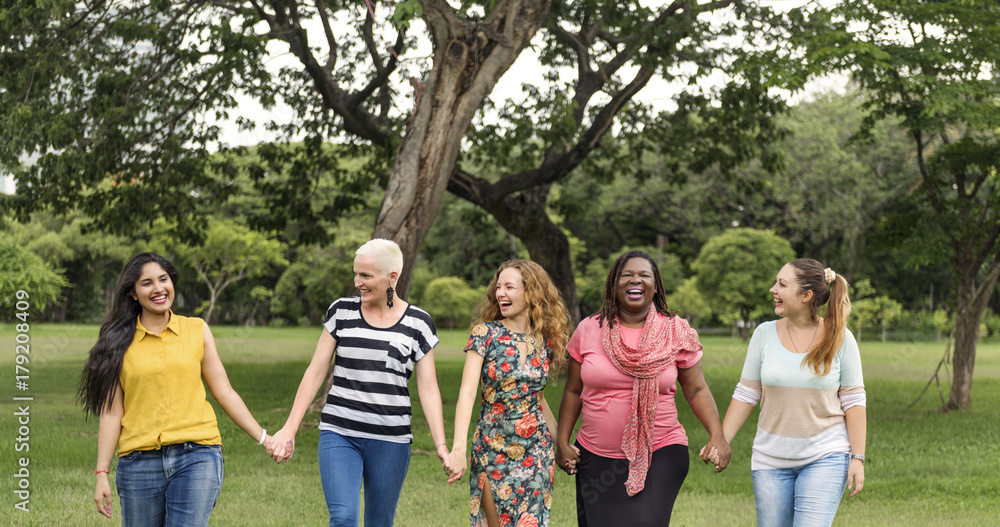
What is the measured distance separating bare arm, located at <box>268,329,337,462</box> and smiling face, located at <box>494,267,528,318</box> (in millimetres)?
861

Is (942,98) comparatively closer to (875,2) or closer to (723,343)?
(875,2)

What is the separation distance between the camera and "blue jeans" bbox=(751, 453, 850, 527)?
13.2 ft

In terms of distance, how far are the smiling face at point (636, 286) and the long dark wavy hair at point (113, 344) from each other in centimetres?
214

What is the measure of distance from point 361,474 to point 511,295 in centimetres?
114

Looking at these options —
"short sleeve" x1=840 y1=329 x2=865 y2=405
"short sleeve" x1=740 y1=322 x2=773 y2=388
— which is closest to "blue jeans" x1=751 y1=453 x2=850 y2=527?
"short sleeve" x1=840 y1=329 x2=865 y2=405

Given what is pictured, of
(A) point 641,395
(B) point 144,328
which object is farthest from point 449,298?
(B) point 144,328

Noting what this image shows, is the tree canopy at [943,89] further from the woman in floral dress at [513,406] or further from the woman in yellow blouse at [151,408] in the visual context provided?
the woman in yellow blouse at [151,408]

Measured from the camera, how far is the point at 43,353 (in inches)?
1017

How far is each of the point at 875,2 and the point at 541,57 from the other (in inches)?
292

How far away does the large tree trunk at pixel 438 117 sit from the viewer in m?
10.2

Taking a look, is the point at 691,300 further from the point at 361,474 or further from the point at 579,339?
the point at 361,474

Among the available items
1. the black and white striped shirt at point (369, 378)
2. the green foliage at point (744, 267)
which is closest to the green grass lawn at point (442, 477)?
the black and white striped shirt at point (369, 378)

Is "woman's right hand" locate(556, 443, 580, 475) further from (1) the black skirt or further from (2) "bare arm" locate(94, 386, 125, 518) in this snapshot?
(2) "bare arm" locate(94, 386, 125, 518)

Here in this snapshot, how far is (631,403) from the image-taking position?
4277 millimetres
